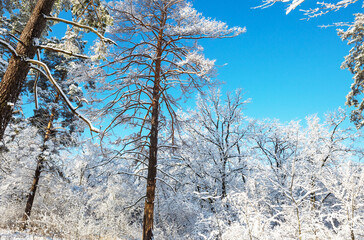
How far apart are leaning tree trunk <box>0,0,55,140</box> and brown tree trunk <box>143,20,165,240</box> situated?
145 inches

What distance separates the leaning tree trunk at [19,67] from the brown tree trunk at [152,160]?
3.68m

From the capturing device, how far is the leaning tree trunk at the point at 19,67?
251cm

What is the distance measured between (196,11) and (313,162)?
11052 millimetres

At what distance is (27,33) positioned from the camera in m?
2.85

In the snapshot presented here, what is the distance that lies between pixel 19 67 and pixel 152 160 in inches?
179

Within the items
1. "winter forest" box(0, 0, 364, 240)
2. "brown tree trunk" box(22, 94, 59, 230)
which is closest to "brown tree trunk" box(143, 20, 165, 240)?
"winter forest" box(0, 0, 364, 240)

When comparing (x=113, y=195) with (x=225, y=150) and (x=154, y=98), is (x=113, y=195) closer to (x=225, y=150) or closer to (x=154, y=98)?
(x=225, y=150)

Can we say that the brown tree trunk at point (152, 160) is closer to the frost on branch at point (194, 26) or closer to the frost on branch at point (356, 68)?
the frost on branch at point (194, 26)

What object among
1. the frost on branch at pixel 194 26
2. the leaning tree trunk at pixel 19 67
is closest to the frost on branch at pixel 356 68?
the frost on branch at pixel 194 26

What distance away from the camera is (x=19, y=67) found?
2652mm

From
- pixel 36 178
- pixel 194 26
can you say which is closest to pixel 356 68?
pixel 194 26

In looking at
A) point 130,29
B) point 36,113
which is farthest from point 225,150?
point 36,113

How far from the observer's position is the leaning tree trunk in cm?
251

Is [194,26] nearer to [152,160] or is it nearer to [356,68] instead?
[152,160]
